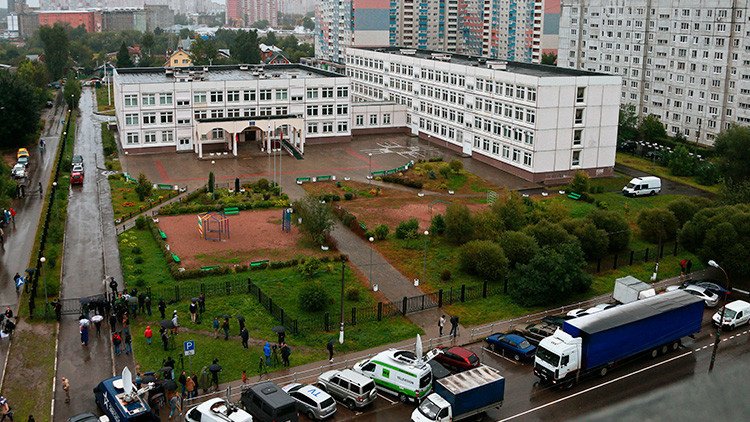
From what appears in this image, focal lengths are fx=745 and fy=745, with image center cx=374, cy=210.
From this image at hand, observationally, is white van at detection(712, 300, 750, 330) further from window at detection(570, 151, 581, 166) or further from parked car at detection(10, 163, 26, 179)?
parked car at detection(10, 163, 26, 179)

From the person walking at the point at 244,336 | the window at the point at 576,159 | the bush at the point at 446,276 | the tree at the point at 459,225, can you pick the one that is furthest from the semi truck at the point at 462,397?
the window at the point at 576,159

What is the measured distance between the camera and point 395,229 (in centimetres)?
4309

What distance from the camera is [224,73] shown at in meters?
73.0

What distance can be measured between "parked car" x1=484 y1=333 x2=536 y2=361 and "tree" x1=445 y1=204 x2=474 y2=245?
11.9 meters

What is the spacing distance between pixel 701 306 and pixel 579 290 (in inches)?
259

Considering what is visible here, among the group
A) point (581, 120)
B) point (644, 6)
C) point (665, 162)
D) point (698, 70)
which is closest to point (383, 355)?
point (581, 120)

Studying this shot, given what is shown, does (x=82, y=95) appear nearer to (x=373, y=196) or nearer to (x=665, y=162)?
(x=373, y=196)

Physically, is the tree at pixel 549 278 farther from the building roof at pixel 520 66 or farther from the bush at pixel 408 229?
the building roof at pixel 520 66

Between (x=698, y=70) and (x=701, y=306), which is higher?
(x=698, y=70)

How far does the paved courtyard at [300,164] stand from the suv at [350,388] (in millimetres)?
30044

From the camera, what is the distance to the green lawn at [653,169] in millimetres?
55906

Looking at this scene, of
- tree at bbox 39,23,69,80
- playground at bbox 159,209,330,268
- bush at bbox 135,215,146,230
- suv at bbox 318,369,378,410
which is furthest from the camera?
tree at bbox 39,23,69,80

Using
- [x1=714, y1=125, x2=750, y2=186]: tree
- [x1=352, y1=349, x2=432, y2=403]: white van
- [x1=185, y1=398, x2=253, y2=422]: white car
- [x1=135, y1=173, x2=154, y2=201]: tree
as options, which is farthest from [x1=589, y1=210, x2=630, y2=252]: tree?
[x1=135, y1=173, x2=154, y2=201]: tree

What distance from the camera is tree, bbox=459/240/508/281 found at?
35344 millimetres
